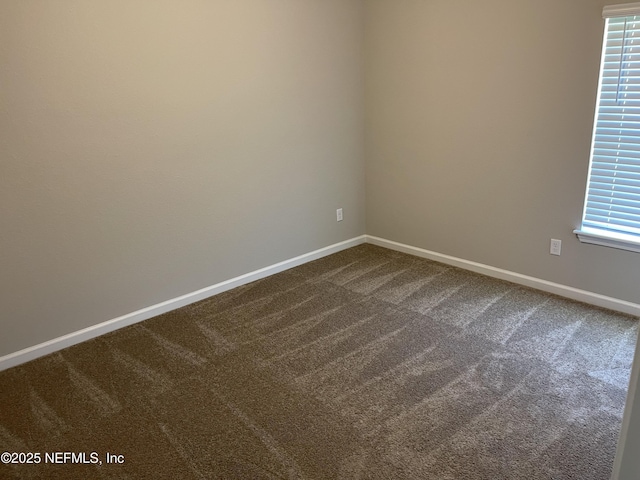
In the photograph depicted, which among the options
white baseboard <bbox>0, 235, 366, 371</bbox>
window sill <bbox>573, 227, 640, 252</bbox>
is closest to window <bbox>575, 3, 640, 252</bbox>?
window sill <bbox>573, 227, 640, 252</bbox>

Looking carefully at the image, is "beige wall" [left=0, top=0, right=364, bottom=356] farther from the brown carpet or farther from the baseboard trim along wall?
the brown carpet

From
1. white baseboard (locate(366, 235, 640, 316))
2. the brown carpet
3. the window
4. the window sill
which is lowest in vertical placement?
the brown carpet

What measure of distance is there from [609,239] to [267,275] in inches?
95.9

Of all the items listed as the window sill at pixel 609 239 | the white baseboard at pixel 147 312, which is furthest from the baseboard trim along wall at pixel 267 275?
the window sill at pixel 609 239

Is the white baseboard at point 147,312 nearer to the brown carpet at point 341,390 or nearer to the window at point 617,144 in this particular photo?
the brown carpet at point 341,390

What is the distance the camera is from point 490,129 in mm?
3484

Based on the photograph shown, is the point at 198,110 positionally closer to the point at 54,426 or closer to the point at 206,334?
the point at 206,334

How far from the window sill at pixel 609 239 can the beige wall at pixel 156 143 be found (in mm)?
1996

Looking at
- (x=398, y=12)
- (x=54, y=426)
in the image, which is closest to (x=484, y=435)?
(x=54, y=426)

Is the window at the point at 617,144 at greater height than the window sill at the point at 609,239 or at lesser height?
greater

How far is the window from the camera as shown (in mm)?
2762

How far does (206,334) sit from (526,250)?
233cm

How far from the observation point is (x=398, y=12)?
3.78 meters

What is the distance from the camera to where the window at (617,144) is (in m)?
2.76
